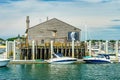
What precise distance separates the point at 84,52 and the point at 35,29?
13.1m

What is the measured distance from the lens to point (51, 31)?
89.4 meters

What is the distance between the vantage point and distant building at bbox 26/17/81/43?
88.9 m

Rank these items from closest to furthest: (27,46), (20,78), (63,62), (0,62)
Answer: (20,78) < (0,62) < (63,62) < (27,46)

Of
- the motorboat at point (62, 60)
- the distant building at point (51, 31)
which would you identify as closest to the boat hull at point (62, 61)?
the motorboat at point (62, 60)

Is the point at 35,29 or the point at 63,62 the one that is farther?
the point at 35,29

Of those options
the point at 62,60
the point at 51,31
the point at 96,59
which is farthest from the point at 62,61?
the point at 51,31

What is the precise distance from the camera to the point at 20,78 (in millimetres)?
49906

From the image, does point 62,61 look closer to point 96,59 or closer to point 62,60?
point 62,60

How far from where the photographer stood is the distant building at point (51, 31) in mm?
88875

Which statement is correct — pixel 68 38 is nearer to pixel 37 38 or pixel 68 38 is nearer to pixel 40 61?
pixel 37 38

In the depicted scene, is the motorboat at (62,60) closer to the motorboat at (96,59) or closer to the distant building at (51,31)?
the motorboat at (96,59)

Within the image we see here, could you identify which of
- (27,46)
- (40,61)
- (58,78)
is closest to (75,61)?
(40,61)

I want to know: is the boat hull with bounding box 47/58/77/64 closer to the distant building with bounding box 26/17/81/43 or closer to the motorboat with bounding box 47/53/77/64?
the motorboat with bounding box 47/53/77/64

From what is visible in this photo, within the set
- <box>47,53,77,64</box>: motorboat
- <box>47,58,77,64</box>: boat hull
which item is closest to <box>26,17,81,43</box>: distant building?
<box>47,53,77,64</box>: motorboat
